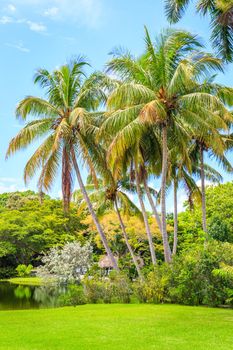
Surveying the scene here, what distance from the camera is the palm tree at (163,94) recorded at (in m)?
14.8

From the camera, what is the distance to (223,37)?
1277 centimetres

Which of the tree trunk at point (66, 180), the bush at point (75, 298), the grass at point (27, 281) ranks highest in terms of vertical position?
the tree trunk at point (66, 180)

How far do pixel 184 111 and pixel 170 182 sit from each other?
784cm

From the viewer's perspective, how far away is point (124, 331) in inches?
368

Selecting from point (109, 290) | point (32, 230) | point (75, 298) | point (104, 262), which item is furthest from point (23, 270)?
point (109, 290)

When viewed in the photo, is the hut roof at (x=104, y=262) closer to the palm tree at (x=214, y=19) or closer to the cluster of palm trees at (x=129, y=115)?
the cluster of palm trees at (x=129, y=115)

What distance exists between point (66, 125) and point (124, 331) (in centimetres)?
901

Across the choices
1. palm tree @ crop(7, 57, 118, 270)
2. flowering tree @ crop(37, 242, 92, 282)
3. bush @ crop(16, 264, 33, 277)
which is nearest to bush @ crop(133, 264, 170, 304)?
palm tree @ crop(7, 57, 118, 270)

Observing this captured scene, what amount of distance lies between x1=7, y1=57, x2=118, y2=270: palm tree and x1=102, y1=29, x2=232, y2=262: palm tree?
1.54m

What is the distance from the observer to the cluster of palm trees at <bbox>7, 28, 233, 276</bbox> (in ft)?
49.3

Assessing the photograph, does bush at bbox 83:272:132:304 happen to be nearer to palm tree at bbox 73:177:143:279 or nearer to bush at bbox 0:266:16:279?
palm tree at bbox 73:177:143:279

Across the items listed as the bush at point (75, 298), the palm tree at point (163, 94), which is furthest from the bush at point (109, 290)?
the palm tree at point (163, 94)

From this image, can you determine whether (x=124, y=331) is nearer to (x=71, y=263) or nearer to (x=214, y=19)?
(x=214, y=19)

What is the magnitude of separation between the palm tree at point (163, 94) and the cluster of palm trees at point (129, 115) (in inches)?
1.4
